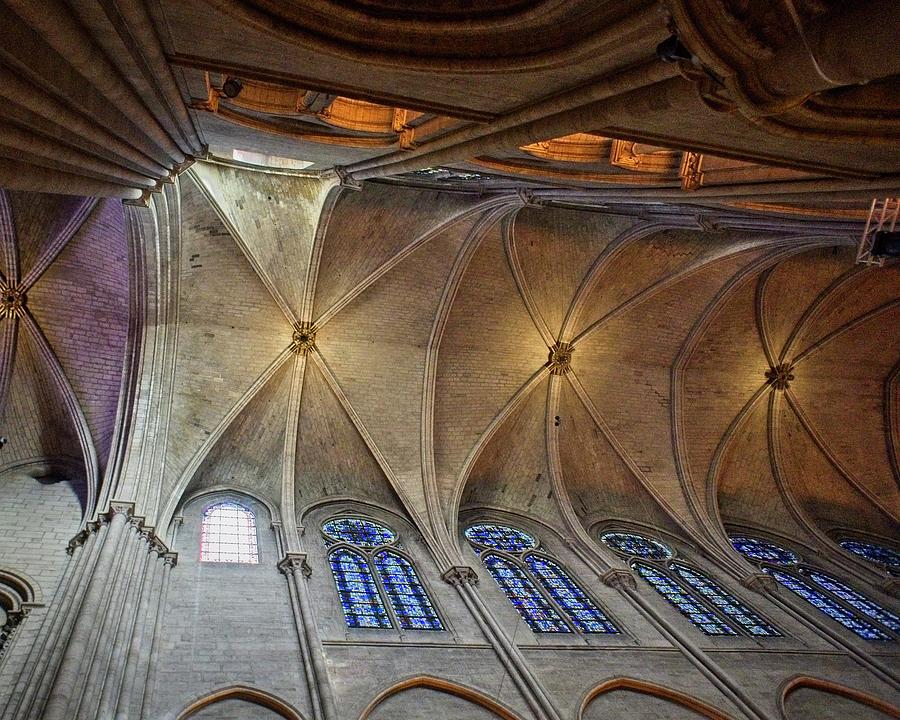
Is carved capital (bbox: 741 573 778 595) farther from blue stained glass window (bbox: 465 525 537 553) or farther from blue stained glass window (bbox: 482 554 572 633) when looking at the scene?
blue stained glass window (bbox: 482 554 572 633)

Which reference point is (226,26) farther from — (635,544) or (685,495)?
(685,495)

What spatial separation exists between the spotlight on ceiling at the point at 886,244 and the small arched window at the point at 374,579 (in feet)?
27.6

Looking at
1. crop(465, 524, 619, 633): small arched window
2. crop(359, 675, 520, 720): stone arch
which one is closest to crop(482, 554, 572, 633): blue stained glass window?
crop(465, 524, 619, 633): small arched window

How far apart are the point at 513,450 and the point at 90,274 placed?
9.75m

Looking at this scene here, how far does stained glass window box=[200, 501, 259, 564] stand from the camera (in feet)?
39.1

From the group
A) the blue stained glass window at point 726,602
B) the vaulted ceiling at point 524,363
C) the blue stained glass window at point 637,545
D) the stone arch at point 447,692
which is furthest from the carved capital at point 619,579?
the stone arch at point 447,692

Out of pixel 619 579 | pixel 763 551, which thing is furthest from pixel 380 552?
pixel 763 551

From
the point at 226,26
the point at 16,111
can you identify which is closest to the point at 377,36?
the point at 226,26

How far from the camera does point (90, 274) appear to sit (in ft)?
43.9

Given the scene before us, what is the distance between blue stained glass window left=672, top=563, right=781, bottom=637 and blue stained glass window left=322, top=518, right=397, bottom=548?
19.7ft

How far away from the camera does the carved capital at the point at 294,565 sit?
451 inches

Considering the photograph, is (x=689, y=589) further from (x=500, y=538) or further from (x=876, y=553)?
(x=876, y=553)

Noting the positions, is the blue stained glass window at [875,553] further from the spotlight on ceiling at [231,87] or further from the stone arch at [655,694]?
the spotlight on ceiling at [231,87]

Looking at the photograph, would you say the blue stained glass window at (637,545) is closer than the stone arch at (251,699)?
No
